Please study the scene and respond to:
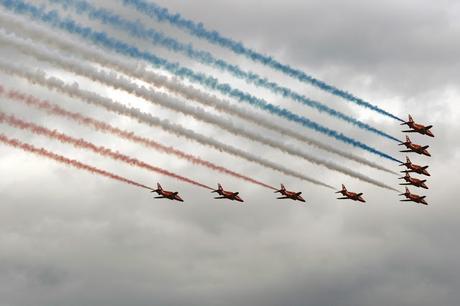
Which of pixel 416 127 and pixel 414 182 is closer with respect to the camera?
pixel 416 127

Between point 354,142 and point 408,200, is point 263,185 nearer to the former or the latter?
point 354,142

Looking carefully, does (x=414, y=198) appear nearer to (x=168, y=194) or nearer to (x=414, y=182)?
(x=414, y=182)

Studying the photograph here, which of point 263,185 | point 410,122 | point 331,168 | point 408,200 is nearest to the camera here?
point 263,185

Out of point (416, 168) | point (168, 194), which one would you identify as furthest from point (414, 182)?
point (168, 194)

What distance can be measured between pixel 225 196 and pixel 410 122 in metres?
22.9

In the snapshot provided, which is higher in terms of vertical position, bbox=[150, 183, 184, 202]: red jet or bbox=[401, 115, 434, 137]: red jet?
bbox=[401, 115, 434, 137]: red jet

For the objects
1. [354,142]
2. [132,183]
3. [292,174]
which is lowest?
[132,183]

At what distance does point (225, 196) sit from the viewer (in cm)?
10219

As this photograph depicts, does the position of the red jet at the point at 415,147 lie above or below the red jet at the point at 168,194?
above

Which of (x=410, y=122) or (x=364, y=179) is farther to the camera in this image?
(x=410, y=122)

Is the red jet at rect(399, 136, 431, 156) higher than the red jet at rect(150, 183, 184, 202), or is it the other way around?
the red jet at rect(399, 136, 431, 156)

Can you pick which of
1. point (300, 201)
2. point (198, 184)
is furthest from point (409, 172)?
point (198, 184)

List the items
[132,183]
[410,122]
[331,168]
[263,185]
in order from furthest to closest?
1. [410,122]
2. [331,168]
3. [263,185]
4. [132,183]

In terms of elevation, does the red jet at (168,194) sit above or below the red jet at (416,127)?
below
